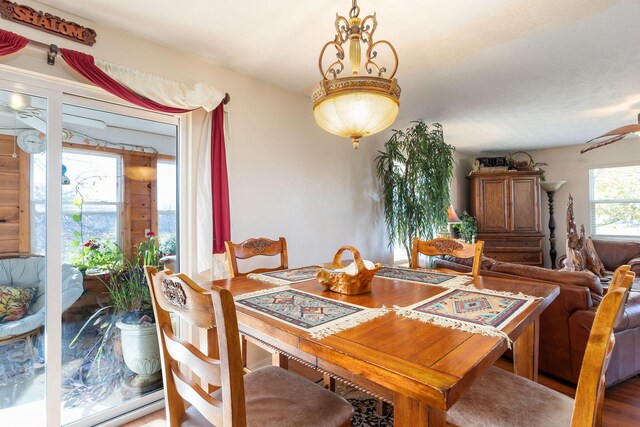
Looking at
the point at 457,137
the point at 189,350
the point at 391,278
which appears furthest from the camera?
the point at 457,137

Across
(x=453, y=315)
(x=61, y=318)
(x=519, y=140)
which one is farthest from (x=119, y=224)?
(x=519, y=140)

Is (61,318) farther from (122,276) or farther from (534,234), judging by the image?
(534,234)

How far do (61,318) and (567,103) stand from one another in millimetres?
4360

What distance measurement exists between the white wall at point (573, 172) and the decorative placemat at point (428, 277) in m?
4.69

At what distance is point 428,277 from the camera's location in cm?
169

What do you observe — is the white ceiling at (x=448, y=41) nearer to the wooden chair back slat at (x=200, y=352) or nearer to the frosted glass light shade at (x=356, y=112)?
the frosted glass light shade at (x=356, y=112)

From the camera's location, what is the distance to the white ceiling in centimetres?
167

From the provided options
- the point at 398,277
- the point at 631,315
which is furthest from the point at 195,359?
the point at 631,315

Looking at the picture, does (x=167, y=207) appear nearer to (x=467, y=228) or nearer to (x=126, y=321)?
(x=126, y=321)

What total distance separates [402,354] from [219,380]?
463mm

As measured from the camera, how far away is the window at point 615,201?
4.70 metres

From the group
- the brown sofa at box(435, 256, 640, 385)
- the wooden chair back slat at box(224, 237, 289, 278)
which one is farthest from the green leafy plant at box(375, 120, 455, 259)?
the wooden chair back slat at box(224, 237, 289, 278)

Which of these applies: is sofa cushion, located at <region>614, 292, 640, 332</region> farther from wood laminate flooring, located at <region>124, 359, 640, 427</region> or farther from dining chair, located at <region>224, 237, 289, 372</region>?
dining chair, located at <region>224, 237, 289, 372</region>

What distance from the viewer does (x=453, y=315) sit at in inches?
41.2
